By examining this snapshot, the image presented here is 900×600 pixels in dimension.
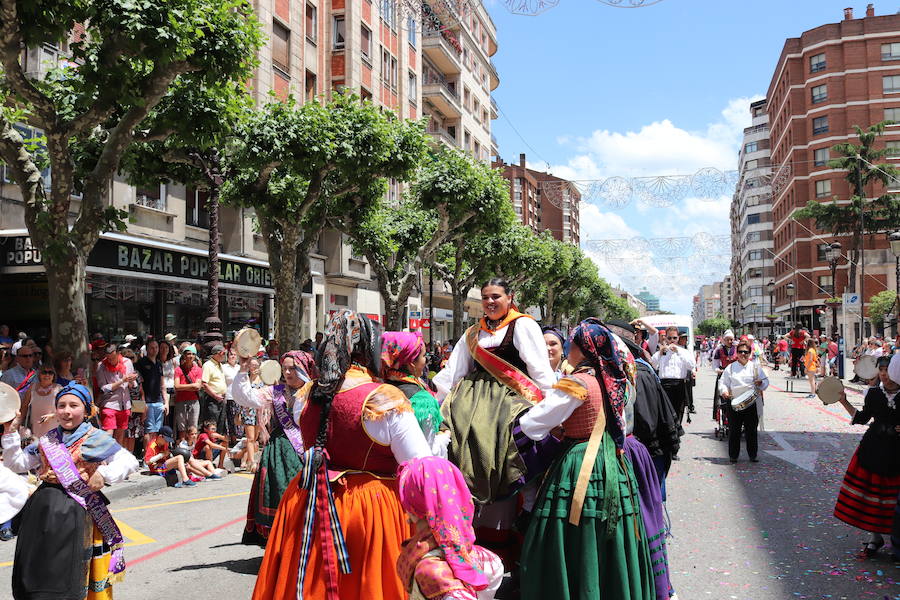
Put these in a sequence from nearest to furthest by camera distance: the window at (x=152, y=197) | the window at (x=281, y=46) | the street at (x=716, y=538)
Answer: the street at (x=716, y=538)
the window at (x=152, y=197)
the window at (x=281, y=46)

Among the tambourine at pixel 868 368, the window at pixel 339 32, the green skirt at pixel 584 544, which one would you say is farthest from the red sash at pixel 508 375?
the window at pixel 339 32

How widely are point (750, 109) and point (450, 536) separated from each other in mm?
100774

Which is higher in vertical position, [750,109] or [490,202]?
[750,109]

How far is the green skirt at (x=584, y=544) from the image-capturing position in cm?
372

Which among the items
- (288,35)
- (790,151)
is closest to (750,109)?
(790,151)

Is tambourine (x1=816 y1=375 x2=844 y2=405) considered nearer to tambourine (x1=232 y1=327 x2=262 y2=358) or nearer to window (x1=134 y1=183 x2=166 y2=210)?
tambourine (x1=232 y1=327 x2=262 y2=358)

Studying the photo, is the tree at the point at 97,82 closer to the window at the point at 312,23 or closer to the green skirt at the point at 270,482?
the green skirt at the point at 270,482

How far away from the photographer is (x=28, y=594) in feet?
12.3

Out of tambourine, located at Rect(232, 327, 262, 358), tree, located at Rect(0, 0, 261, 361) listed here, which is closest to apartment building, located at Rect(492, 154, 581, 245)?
tree, located at Rect(0, 0, 261, 361)

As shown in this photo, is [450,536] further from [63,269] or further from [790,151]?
[790,151]

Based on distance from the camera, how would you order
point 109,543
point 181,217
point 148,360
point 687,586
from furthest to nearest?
point 181,217, point 148,360, point 687,586, point 109,543

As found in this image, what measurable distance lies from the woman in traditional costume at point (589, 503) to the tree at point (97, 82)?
7.71m

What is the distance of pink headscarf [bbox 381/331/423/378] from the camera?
13.2 feet

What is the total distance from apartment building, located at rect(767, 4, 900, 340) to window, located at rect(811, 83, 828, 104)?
0.08 metres
